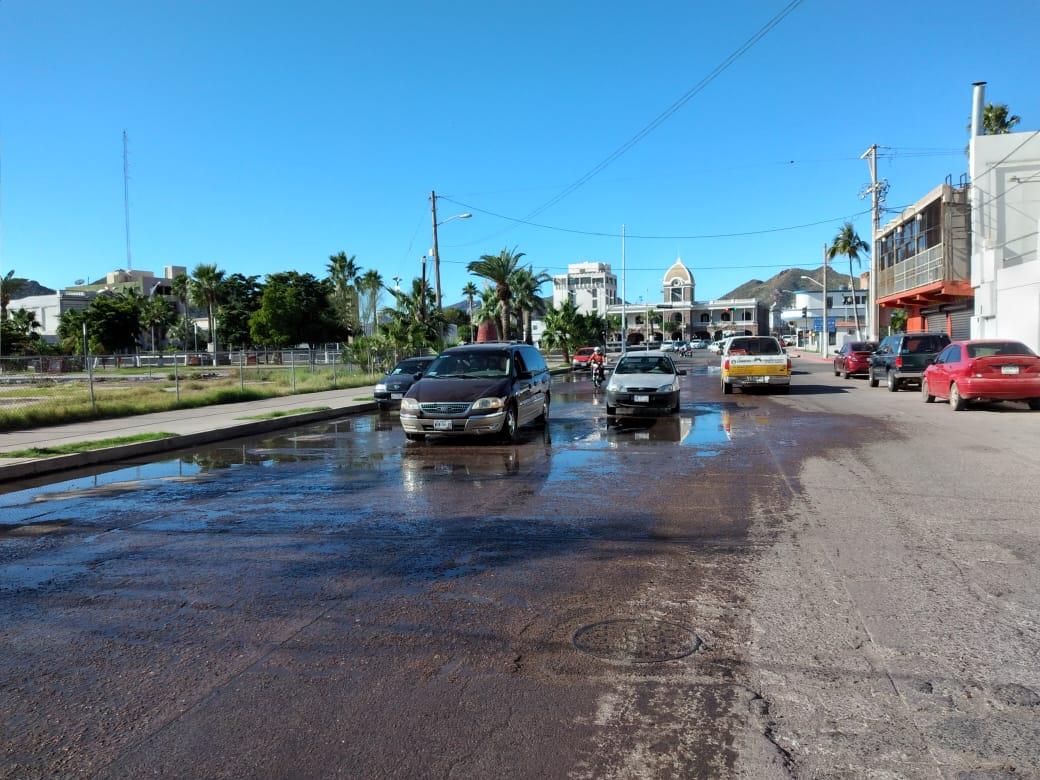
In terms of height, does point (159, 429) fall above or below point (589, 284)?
below

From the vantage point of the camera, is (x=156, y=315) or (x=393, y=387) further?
(x=156, y=315)

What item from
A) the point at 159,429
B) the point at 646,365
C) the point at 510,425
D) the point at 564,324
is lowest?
the point at 159,429

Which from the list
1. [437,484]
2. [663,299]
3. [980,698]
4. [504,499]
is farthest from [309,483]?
[663,299]

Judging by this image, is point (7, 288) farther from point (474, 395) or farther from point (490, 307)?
point (474, 395)

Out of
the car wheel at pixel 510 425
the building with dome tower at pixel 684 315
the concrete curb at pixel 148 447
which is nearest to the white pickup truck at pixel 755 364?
the car wheel at pixel 510 425

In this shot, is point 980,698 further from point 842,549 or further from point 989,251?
point 989,251

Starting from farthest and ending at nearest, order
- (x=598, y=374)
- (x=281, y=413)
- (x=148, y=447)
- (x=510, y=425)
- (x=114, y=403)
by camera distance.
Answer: (x=598, y=374), (x=114, y=403), (x=281, y=413), (x=148, y=447), (x=510, y=425)

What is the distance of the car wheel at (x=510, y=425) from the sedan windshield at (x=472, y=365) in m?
0.85

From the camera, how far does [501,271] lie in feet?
162

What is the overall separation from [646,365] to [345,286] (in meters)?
67.7

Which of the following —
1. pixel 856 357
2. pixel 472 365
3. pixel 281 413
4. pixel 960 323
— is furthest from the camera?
pixel 960 323

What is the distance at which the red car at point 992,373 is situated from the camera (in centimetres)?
1592

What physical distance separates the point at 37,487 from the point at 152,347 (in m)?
95.6

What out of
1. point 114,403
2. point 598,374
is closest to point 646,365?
point 598,374
